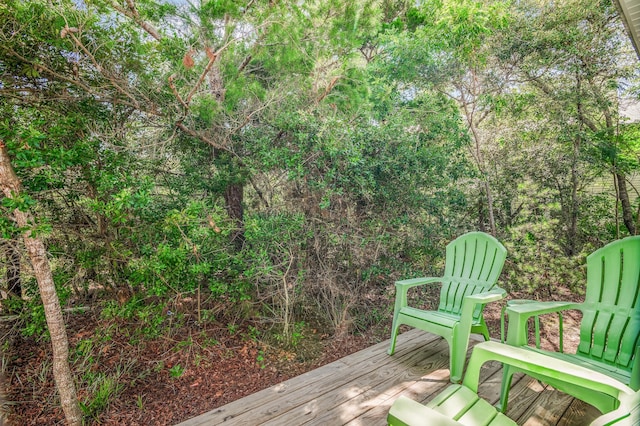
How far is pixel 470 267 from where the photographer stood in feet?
8.11

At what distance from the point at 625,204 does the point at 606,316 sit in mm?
3232

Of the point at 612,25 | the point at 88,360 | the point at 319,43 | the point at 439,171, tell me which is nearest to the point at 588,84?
the point at 612,25

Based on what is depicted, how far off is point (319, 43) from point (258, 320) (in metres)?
3.11

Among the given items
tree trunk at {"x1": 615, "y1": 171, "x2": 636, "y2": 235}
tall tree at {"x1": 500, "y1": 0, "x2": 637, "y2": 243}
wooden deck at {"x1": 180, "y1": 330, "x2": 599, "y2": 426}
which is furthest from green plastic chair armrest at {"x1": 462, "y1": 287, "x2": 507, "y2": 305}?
tree trunk at {"x1": 615, "y1": 171, "x2": 636, "y2": 235}

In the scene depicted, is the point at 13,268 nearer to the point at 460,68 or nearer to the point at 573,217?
the point at 460,68

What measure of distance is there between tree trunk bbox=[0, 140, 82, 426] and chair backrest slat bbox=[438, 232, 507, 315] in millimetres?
2847

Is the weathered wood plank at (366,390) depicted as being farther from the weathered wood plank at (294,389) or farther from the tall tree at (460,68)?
the tall tree at (460,68)

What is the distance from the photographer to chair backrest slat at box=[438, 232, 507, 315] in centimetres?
230

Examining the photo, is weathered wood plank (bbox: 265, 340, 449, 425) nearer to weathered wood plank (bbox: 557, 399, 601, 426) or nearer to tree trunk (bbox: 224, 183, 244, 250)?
weathered wood plank (bbox: 557, 399, 601, 426)

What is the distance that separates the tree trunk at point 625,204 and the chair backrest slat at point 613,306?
2884 mm

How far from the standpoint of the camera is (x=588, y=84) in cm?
360

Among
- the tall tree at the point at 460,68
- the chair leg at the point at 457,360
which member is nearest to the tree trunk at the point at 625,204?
the tall tree at the point at 460,68

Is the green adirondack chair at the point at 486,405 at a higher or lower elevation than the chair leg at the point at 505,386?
higher

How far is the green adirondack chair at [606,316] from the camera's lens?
1587 millimetres
